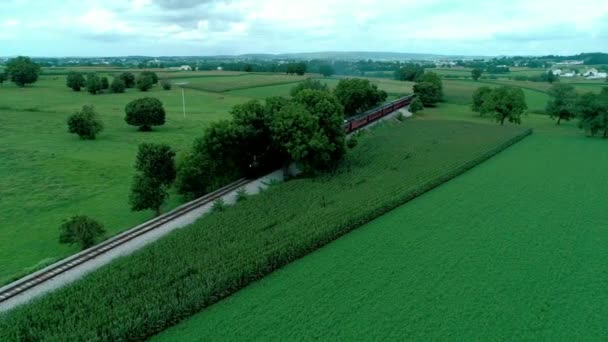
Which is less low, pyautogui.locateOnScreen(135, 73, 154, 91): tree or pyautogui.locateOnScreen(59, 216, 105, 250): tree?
pyautogui.locateOnScreen(135, 73, 154, 91): tree

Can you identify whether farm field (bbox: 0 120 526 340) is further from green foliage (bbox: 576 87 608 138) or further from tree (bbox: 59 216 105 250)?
green foliage (bbox: 576 87 608 138)

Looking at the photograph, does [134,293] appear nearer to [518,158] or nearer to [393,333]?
[393,333]

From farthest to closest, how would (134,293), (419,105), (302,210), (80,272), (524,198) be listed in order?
(419,105) → (524,198) → (302,210) → (80,272) → (134,293)

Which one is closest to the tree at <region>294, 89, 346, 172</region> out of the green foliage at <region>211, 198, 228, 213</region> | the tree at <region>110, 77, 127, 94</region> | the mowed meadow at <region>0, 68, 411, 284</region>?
the green foliage at <region>211, 198, 228, 213</region>

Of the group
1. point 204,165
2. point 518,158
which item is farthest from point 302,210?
point 518,158

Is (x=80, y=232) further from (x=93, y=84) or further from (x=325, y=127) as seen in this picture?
(x=93, y=84)

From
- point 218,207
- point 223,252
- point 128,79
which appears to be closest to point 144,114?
point 218,207

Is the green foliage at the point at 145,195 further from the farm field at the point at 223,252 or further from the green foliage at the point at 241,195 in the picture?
the green foliage at the point at 241,195
